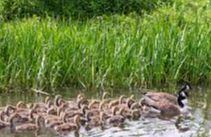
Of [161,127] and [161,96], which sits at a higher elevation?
[161,96]

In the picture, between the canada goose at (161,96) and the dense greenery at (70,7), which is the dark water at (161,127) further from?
the dense greenery at (70,7)

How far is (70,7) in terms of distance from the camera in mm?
17266

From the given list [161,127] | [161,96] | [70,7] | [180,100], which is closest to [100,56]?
[161,96]

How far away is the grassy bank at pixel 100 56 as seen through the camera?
1207 centimetres

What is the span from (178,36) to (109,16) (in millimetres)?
4405

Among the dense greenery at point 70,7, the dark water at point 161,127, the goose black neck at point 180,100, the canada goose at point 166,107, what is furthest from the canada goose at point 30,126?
the dense greenery at point 70,7

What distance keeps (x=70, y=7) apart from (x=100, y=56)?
5.07 meters

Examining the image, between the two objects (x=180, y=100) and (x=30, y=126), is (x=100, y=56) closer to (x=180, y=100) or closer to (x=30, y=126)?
(x=180, y=100)

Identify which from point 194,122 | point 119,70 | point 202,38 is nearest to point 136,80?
point 119,70

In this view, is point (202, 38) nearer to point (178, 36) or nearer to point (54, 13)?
point (178, 36)

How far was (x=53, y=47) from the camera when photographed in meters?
12.2

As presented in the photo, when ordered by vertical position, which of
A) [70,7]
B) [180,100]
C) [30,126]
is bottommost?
[30,126]

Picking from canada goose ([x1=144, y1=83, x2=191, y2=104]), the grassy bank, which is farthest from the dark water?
the grassy bank

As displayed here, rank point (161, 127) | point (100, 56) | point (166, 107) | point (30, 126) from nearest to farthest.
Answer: point (30, 126) < point (161, 127) < point (166, 107) < point (100, 56)
